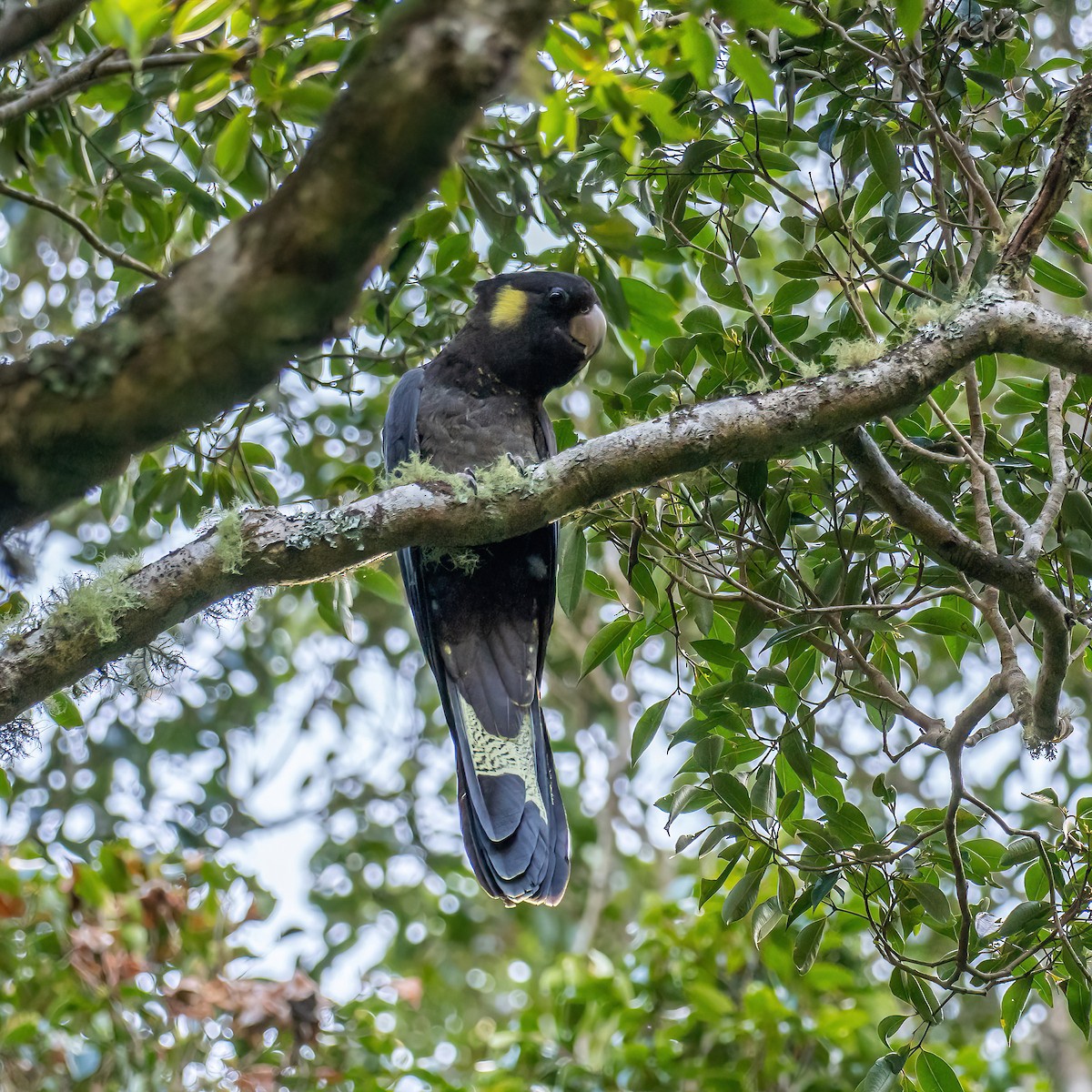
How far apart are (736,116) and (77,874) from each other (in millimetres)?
2559

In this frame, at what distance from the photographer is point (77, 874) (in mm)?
3010

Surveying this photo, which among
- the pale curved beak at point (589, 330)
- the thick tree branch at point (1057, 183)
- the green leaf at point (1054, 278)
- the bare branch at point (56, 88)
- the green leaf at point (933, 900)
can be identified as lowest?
the green leaf at point (933, 900)

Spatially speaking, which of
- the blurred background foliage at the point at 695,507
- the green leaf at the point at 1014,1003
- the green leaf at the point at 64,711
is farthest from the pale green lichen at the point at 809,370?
the green leaf at the point at 64,711

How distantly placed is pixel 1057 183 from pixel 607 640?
43.9 inches

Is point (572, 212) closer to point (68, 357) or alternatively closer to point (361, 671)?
point (68, 357)

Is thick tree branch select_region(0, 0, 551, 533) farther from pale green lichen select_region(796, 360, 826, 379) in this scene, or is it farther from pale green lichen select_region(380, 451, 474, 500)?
pale green lichen select_region(796, 360, 826, 379)

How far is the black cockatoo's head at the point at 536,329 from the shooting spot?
2938 millimetres

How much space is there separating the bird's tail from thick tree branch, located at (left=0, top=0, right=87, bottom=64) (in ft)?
5.76

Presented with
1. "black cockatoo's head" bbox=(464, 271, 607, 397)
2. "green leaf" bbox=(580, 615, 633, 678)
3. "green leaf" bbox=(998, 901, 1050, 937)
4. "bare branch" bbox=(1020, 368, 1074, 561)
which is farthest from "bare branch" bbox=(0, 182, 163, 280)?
"green leaf" bbox=(998, 901, 1050, 937)

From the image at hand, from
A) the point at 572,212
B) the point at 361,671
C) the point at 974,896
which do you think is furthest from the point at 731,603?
the point at 361,671

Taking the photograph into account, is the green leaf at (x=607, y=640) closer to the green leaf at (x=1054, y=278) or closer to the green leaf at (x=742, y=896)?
the green leaf at (x=742, y=896)

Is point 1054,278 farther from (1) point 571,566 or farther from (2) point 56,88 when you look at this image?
(2) point 56,88

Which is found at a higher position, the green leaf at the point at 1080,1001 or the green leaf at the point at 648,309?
the green leaf at the point at 648,309

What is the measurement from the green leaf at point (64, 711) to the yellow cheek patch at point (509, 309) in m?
1.49
